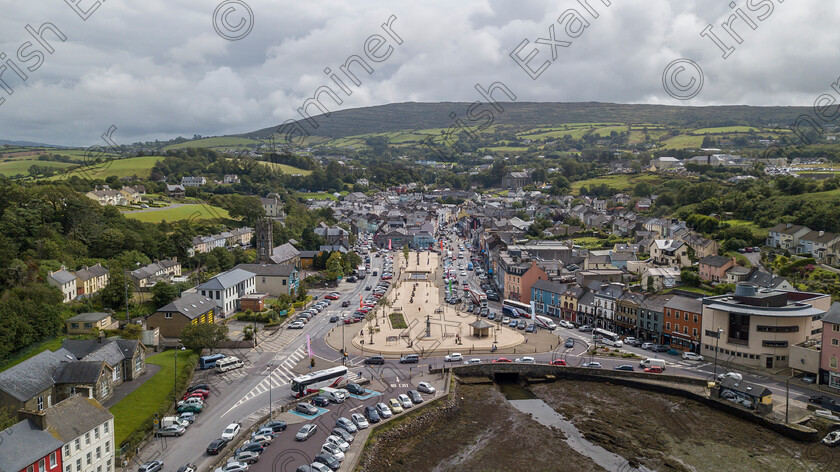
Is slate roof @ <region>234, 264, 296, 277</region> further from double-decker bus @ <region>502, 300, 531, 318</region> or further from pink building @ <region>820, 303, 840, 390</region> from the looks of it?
pink building @ <region>820, 303, 840, 390</region>

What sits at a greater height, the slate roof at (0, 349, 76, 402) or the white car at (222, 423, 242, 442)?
the slate roof at (0, 349, 76, 402)

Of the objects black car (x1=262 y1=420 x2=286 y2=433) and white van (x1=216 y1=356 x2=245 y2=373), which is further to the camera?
white van (x1=216 y1=356 x2=245 y2=373)

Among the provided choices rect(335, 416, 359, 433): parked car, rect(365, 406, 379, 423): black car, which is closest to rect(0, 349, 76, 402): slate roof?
rect(335, 416, 359, 433): parked car

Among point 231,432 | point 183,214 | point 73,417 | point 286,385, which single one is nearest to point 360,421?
point 231,432

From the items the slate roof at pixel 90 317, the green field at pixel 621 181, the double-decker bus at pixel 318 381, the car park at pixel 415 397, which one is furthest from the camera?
the green field at pixel 621 181

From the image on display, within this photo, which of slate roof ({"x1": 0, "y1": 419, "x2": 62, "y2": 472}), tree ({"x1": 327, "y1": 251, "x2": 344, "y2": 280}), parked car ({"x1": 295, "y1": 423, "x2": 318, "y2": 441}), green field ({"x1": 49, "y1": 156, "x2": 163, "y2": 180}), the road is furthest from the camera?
green field ({"x1": 49, "y1": 156, "x2": 163, "y2": 180})

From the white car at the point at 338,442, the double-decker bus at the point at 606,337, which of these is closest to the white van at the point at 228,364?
the white car at the point at 338,442

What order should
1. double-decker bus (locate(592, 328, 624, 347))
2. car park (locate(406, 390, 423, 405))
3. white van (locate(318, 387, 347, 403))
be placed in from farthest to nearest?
double-decker bus (locate(592, 328, 624, 347)), car park (locate(406, 390, 423, 405)), white van (locate(318, 387, 347, 403))

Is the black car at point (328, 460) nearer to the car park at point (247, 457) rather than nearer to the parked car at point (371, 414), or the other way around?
the car park at point (247, 457)
